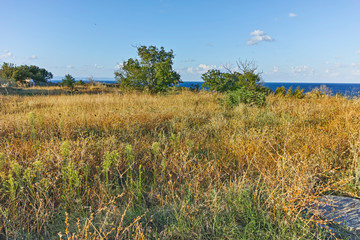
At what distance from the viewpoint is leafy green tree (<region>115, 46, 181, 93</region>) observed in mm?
13609

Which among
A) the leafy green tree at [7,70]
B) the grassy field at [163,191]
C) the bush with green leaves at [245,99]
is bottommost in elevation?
the grassy field at [163,191]

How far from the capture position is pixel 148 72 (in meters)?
13.9

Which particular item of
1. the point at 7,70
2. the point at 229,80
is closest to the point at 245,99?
the point at 229,80

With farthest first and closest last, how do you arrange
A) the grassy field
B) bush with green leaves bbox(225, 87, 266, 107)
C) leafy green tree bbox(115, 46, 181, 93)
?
leafy green tree bbox(115, 46, 181, 93), bush with green leaves bbox(225, 87, 266, 107), the grassy field

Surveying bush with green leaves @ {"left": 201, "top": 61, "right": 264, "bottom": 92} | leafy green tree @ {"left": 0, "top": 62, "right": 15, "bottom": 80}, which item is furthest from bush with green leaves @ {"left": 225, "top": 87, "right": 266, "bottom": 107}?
leafy green tree @ {"left": 0, "top": 62, "right": 15, "bottom": 80}

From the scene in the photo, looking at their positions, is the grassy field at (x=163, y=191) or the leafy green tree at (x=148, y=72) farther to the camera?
the leafy green tree at (x=148, y=72)

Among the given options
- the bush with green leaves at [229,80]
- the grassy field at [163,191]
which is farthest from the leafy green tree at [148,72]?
the grassy field at [163,191]

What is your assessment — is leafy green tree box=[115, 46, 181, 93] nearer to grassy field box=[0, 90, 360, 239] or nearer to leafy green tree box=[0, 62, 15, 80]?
grassy field box=[0, 90, 360, 239]

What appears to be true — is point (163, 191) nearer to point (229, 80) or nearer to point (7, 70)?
point (229, 80)

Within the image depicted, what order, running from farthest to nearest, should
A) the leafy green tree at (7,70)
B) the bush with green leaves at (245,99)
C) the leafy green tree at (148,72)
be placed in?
the leafy green tree at (7,70) → the leafy green tree at (148,72) → the bush with green leaves at (245,99)

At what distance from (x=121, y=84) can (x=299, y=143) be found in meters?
A: 11.8

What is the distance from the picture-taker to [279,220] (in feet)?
7.33

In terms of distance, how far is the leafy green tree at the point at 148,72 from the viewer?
13609 mm

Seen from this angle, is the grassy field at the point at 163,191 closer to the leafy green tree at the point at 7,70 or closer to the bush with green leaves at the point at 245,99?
the bush with green leaves at the point at 245,99
